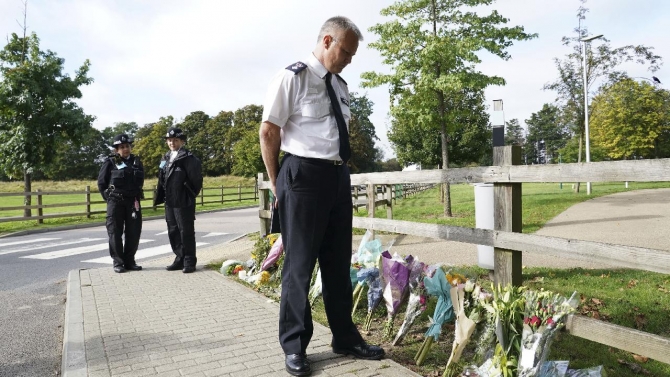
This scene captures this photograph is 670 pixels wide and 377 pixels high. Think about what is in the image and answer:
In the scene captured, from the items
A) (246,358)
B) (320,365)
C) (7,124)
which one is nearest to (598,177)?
(320,365)

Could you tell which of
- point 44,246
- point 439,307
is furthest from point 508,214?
point 44,246

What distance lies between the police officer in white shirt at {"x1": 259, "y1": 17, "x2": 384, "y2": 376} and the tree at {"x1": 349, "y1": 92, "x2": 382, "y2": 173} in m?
40.9

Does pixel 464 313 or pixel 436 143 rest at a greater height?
pixel 436 143

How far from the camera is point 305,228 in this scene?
3045 mm

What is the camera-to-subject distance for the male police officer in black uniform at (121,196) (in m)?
6.60

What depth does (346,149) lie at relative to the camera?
314 cm

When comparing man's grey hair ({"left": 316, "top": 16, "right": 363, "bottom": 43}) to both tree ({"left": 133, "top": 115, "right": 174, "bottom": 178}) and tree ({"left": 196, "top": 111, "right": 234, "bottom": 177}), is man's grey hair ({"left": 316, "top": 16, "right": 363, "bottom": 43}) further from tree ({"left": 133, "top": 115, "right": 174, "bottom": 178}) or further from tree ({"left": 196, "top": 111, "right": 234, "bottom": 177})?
tree ({"left": 133, "top": 115, "right": 174, "bottom": 178})

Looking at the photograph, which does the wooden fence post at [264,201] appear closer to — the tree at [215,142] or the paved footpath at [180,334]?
the paved footpath at [180,334]

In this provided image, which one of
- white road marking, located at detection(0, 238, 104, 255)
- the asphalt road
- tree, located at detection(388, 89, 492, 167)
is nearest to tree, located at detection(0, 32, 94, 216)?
the asphalt road

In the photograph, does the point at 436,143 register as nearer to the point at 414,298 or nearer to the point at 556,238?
the point at 414,298

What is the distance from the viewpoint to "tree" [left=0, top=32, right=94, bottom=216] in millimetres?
16328

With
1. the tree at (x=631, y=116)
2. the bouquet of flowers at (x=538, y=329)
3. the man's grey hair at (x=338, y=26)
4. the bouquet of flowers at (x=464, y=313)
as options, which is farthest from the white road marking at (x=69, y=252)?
the tree at (x=631, y=116)

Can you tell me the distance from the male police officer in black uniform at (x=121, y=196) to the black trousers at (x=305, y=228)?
4.24 metres

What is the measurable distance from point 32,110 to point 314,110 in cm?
1749
